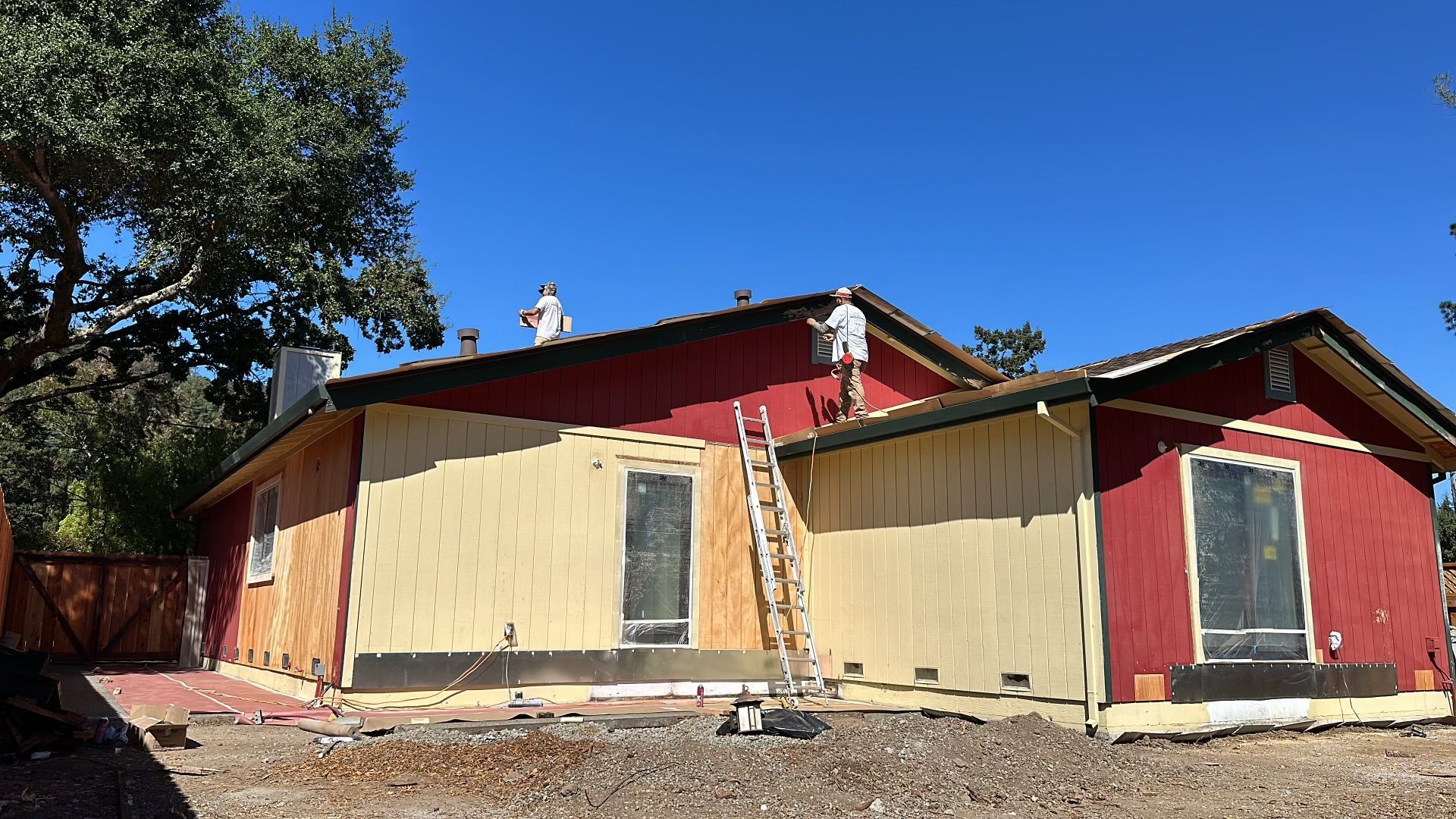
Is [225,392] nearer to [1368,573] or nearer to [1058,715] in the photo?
[1058,715]

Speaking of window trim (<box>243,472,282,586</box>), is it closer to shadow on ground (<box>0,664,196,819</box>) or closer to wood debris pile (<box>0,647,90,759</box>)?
wood debris pile (<box>0,647,90,759</box>)

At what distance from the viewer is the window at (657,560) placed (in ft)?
31.6

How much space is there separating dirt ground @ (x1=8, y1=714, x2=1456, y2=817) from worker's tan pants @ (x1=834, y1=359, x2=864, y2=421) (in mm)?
4149


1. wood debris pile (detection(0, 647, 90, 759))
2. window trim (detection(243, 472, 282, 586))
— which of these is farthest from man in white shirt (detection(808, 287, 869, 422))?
wood debris pile (detection(0, 647, 90, 759))

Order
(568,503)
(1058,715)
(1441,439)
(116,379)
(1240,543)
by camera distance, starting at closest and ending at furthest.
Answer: (1058,715)
(1240,543)
(568,503)
(1441,439)
(116,379)

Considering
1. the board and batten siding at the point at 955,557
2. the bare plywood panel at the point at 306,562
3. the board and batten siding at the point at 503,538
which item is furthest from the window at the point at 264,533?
the board and batten siding at the point at 955,557

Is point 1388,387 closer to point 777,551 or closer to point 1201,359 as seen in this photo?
point 1201,359

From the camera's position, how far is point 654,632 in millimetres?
9664

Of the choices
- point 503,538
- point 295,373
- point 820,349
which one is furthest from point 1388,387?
point 295,373

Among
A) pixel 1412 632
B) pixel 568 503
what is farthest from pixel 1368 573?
pixel 568 503

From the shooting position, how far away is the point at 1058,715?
7.73 meters

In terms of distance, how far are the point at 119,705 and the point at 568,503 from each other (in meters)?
4.27

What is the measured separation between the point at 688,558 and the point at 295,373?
6343 mm

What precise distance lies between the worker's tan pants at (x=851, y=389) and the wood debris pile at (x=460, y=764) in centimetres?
514
